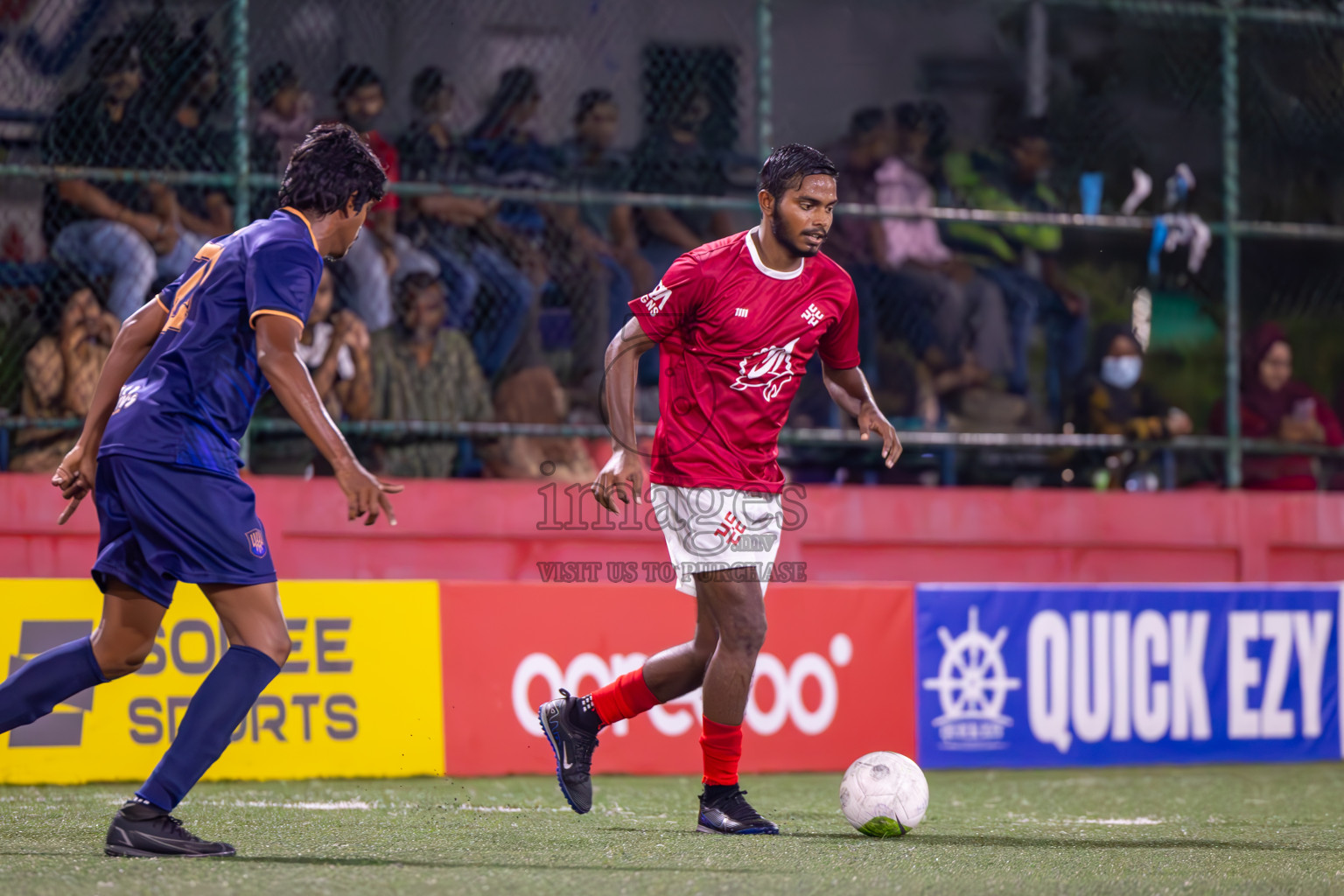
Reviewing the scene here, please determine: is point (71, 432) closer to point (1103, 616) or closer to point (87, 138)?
point (87, 138)

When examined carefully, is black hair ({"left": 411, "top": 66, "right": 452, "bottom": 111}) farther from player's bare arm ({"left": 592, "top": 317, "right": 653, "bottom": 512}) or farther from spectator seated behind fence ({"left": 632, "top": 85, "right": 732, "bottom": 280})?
player's bare arm ({"left": 592, "top": 317, "right": 653, "bottom": 512})

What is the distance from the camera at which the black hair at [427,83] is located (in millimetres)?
8898

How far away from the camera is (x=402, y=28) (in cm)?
906

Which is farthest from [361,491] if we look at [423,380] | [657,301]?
[423,380]

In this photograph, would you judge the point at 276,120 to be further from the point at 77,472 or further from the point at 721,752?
the point at 721,752

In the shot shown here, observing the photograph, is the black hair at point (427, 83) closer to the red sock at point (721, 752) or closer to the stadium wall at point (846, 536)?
the stadium wall at point (846, 536)

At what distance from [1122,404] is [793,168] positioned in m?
5.04

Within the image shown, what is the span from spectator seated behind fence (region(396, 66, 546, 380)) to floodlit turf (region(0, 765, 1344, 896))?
8.44ft

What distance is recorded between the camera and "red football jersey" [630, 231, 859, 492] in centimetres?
507

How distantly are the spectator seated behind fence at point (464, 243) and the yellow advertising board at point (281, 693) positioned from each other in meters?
1.89

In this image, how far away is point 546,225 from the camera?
29.3 ft

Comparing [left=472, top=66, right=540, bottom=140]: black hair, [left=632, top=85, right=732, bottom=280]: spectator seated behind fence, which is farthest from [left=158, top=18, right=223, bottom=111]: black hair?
[left=632, top=85, right=732, bottom=280]: spectator seated behind fence

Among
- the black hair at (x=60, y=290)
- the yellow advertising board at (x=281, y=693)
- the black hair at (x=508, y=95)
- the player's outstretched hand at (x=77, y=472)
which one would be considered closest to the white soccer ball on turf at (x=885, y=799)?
the player's outstretched hand at (x=77, y=472)

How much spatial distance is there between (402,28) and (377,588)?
138 inches
